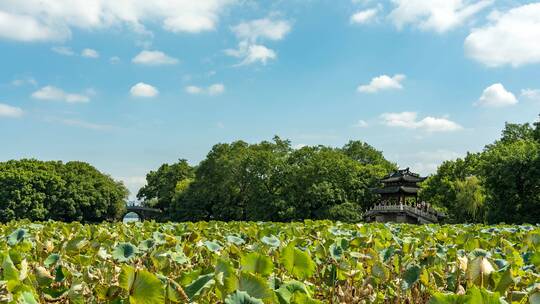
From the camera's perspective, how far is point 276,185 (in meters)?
55.9

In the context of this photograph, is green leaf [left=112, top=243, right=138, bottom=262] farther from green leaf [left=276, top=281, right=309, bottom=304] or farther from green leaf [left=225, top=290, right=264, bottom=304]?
green leaf [left=225, top=290, right=264, bottom=304]

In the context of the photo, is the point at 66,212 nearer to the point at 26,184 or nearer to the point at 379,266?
the point at 26,184

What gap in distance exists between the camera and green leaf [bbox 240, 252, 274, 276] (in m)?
3.28

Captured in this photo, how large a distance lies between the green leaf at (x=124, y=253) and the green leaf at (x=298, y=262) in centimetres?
134

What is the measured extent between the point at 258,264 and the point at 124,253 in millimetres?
1556

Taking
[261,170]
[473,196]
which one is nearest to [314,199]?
[261,170]

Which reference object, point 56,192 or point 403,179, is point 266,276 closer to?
point 403,179

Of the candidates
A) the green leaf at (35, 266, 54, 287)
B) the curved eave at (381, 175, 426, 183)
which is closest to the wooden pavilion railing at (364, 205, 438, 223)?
the curved eave at (381, 175, 426, 183)

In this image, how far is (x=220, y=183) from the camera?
2434 inches

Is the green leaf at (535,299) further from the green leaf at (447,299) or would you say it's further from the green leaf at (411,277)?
the green leaf at (411,277)

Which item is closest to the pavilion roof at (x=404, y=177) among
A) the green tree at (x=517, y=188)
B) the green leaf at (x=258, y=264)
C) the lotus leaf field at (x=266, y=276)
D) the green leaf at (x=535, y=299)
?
the green tree at (x=517, y=188)

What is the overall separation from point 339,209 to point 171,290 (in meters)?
49.2

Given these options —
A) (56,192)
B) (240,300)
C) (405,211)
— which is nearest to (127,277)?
(240,300)

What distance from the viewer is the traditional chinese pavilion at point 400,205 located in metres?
48.4
